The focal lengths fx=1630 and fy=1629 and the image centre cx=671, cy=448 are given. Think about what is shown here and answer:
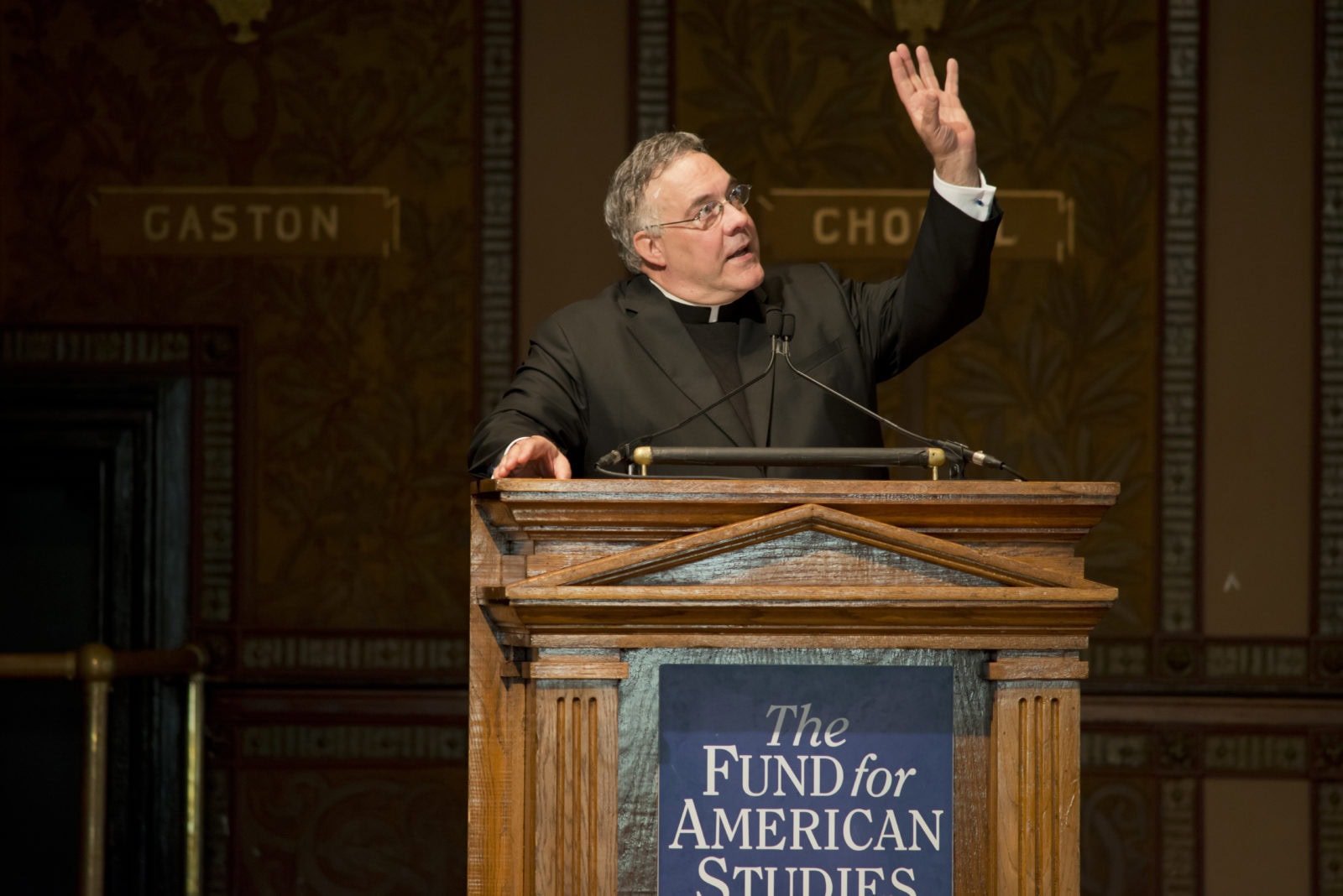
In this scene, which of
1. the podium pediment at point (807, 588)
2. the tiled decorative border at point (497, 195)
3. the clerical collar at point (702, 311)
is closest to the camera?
the podium pediment at point (807, 588)

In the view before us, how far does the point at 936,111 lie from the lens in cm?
203

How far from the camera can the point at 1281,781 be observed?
14.6 ft

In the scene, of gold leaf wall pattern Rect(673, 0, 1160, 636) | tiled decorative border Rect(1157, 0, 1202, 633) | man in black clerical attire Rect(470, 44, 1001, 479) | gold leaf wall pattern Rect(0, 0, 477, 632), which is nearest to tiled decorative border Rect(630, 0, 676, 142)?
gold leaf wall pattern Rect(673, 0, 1160, 636)

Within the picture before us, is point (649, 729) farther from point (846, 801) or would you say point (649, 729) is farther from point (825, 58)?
point (825, 58)

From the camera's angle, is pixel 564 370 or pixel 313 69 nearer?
pixel 564 370

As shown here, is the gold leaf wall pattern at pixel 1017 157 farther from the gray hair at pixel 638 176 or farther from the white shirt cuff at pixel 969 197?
the white shirt cuff at pixel 969 197

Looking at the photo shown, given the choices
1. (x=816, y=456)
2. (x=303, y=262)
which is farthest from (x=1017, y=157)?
(x=816, y=456)

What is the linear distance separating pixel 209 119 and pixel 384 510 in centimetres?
121

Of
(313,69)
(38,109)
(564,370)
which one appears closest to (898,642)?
(564,370)

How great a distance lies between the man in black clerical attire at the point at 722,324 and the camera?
7.26 ft

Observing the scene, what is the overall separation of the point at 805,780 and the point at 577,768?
0.71 feet

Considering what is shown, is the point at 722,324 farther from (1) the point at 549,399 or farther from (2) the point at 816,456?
(2) the point at 816,456

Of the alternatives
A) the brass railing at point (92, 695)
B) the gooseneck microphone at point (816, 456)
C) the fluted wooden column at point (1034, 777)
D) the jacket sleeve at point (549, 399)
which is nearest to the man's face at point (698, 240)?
the jacket sleeve at point (549, 399)

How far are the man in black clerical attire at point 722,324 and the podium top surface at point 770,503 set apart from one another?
491mm
